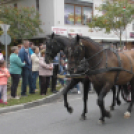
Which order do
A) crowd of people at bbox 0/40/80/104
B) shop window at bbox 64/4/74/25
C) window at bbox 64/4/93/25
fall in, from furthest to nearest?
window at bbox 64/4/93/25 < shop window at bbox 64/4/74/25 < crowd of people at bbox 0/40/80/104

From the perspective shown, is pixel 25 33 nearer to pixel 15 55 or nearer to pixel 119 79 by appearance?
pixel 15 55

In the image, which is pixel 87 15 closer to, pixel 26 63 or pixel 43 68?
pixel 43 68

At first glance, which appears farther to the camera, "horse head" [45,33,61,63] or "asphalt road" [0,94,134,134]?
"horse head" [45,33,61,63]

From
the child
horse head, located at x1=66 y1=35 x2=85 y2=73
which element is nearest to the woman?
the child

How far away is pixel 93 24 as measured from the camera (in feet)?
68.9

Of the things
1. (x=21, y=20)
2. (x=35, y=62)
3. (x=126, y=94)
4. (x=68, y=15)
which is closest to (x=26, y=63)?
(x=35, y=62)

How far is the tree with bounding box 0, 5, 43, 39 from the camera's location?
20.0 metres

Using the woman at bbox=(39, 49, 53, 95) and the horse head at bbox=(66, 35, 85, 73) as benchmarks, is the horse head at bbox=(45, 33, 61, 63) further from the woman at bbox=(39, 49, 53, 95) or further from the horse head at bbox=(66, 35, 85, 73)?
the woman at bbox=(39, 49, 53, 95)

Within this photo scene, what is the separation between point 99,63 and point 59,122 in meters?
1.80

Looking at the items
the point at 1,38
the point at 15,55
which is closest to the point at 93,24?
the point at 1,38

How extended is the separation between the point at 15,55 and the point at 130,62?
3.93 m

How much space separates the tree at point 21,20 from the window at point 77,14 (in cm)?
295

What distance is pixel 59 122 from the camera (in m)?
5.94

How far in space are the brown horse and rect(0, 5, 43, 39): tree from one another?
1533 centimetres
